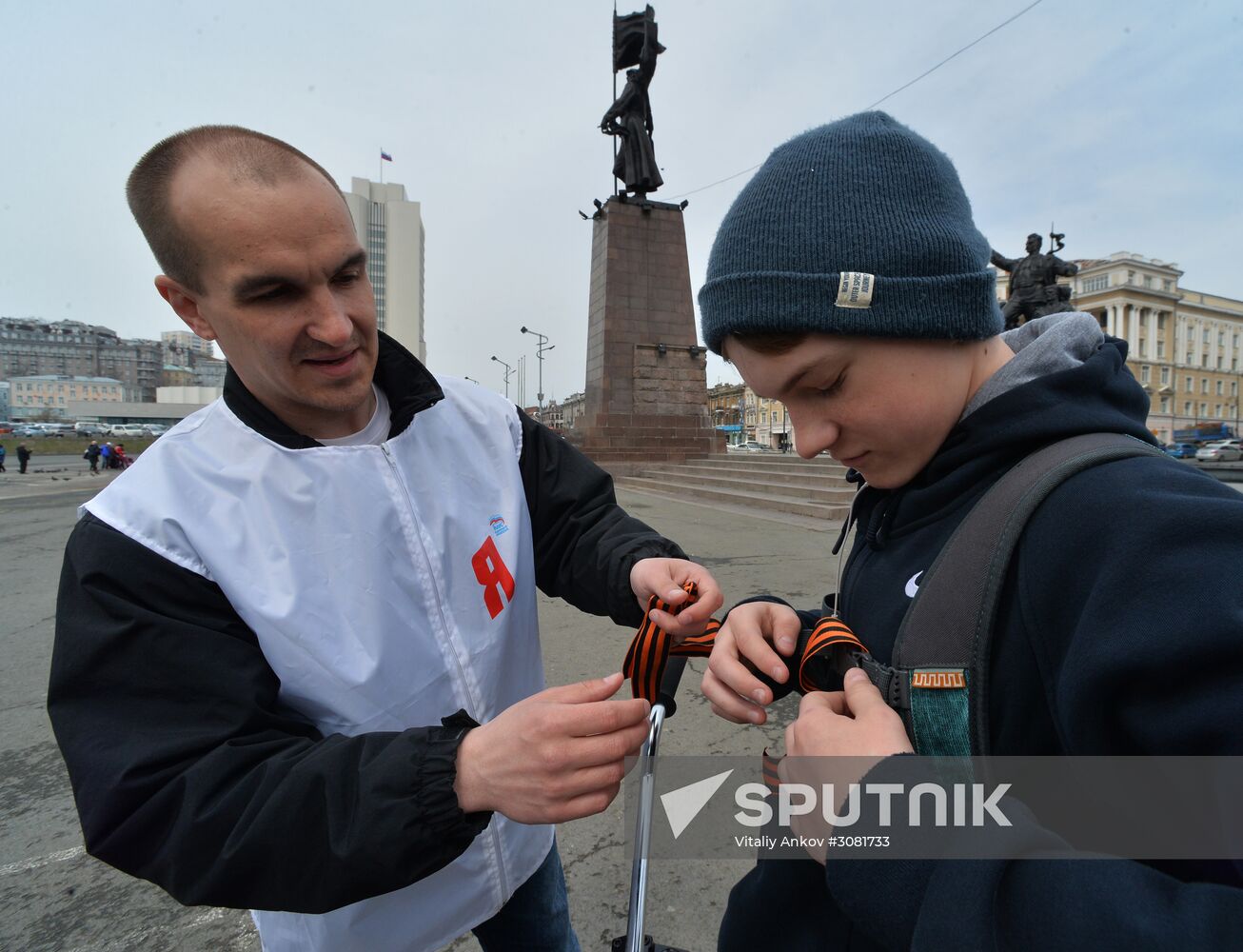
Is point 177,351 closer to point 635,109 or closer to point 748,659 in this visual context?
point 635,109

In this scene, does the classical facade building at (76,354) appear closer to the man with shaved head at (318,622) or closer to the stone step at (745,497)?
the stone step at (745,497)

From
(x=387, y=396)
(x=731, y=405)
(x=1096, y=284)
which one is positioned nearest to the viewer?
(x=387, y=396)

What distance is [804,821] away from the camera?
0.84 meters

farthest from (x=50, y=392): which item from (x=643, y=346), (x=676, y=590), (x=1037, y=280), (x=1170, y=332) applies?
(x=1170, y=332)

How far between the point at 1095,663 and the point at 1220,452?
3641cm

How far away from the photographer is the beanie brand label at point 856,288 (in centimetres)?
94

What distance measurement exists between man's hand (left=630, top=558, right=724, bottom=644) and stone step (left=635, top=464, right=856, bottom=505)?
808 centimetres

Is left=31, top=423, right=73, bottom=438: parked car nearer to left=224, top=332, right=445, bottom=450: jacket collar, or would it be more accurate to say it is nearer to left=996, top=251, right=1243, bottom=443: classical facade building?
left=224, top=332, right=445, bottom=450: jacket collar

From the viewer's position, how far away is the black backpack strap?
77 centimetres

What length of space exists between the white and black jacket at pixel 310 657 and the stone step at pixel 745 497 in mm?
6261

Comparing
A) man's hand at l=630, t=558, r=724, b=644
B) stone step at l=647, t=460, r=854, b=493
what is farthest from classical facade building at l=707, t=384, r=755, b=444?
man's hand at l=630, t=558, r=724, b=644

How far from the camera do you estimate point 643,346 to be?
18.4 m

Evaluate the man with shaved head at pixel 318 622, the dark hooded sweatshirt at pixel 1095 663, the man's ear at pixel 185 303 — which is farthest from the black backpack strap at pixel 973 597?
the man's ear at pixel 185 303

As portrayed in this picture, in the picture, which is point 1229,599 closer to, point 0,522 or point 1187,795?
point 1187,795
